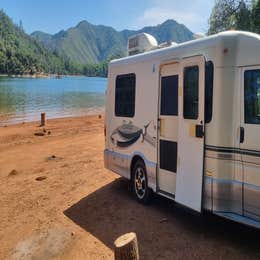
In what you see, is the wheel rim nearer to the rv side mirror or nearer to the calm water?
the rv side mirror

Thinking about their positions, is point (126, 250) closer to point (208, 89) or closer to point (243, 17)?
→ point (208, 89)

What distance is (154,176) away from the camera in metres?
6.66

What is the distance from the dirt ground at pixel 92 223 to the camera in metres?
5.29

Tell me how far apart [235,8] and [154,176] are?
1310 cm

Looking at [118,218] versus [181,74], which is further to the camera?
[118,218]

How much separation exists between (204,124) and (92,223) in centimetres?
263

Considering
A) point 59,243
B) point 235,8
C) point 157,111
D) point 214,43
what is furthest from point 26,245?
point 235,8

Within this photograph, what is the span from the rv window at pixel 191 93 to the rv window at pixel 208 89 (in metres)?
0.21

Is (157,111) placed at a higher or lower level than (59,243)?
higher

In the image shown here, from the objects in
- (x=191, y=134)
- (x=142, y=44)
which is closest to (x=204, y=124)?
(x=191, y=134)

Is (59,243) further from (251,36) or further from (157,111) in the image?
(251,36)

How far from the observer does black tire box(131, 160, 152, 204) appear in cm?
704

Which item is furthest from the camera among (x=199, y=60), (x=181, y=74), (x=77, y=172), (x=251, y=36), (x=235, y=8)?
(x=235, y=8)

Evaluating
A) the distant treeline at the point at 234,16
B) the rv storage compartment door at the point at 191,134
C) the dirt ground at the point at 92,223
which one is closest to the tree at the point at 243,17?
the distant treeline at the point at 234,16
